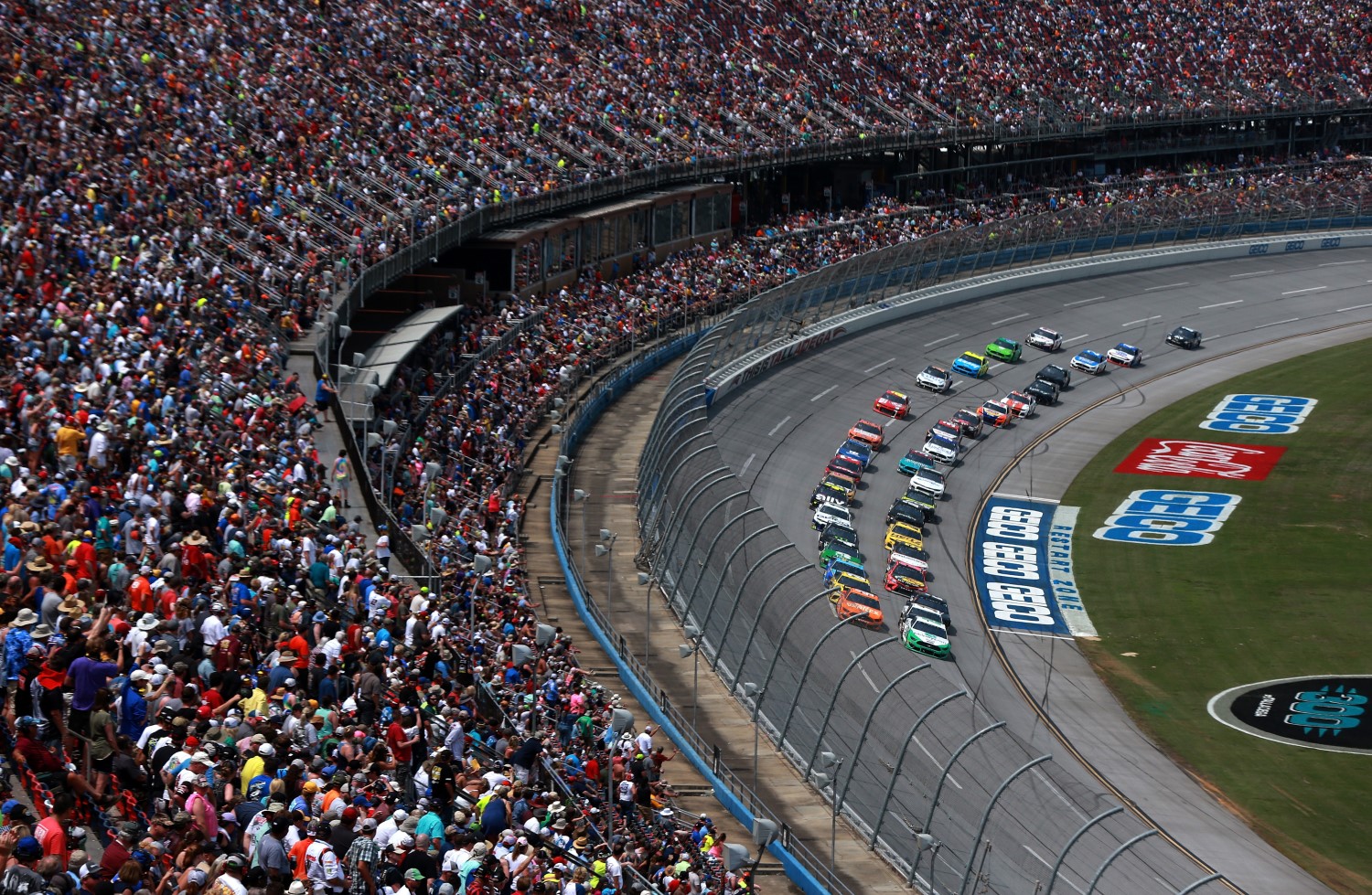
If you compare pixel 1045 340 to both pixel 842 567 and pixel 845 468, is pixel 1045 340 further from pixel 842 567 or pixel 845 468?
pixel 842 567

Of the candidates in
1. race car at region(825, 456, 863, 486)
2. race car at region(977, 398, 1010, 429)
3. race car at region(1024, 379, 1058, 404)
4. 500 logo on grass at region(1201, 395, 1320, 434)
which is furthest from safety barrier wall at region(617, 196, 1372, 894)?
500 logo on grass at region(1201, 395, 1320, 434)

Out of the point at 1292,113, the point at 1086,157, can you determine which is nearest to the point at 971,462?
the point at 1086,157

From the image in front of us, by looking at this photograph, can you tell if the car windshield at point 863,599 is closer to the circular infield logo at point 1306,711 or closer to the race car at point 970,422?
the circular infield logo at point 1306,711

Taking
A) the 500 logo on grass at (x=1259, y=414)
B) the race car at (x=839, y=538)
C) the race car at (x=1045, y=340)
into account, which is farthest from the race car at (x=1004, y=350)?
the race car at (x=839, y=538)

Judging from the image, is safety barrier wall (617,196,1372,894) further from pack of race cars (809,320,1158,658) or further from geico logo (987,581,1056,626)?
geico logo (987,581,1056,626)

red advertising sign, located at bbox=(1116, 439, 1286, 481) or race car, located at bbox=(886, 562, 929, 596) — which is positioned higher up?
red advertising sign, located at bbox=(1116, 439, 1286, 481)
